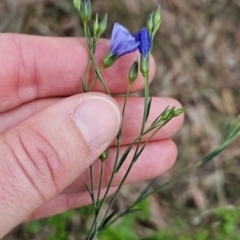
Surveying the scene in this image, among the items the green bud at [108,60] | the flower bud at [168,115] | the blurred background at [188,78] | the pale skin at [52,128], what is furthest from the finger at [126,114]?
the blurred background at [188,78]

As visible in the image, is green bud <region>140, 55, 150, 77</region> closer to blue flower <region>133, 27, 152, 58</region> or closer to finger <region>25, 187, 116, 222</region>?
blue flower <region>133, 27, 152, 58</region>

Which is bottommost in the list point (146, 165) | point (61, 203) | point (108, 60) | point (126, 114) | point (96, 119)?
point (61, 203)

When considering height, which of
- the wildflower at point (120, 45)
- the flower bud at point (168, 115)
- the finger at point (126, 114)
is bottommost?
the finger at point (126, 114)

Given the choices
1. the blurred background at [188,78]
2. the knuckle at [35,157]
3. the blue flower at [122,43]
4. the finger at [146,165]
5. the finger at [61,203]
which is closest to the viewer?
the knuckle at [35,157]

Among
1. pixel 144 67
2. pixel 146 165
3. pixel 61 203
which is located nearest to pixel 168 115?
pixel 144 67

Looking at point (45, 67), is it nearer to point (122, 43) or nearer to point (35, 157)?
point (122, 43)

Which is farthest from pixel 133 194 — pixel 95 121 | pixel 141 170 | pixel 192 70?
pixel 95 121

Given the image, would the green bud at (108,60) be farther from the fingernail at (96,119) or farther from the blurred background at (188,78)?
the blurred background at (188,78)

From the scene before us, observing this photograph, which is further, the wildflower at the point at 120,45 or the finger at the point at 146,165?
the finger at the point at 146,165
